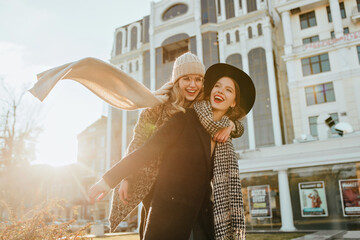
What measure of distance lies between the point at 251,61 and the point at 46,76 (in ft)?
93.1

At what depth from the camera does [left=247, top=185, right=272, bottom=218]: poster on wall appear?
20.6 m

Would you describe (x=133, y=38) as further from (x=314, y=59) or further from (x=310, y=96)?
(x=310, y=96)

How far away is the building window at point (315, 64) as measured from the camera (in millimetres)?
24594

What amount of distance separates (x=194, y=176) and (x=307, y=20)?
93.3ft

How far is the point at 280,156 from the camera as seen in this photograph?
65.8ft

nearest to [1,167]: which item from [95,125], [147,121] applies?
[147,121]

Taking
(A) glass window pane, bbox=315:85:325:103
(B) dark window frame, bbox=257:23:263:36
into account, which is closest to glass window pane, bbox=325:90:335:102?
(A) glass window pane, bbox=315:85:325:103

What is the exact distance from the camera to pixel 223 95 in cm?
256

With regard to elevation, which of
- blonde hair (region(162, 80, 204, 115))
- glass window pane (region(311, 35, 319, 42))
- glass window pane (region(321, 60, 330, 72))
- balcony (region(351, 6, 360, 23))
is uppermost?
balcony (region(351, 6, 360, 23))

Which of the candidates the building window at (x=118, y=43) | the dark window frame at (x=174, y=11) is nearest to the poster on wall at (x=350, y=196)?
the dark window frame at (x=174, y=11)

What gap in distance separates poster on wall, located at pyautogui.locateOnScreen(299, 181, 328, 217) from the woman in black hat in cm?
1930

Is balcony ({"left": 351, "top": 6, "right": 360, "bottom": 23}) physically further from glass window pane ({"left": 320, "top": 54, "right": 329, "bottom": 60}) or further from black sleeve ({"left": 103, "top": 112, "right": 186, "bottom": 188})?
black sleeve ({"left": 103, "top": 112, "right": 186, "bottom": 188})

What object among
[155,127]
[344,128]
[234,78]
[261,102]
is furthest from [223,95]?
[261,102]

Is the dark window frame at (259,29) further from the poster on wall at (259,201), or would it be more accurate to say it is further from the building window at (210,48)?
the poster on wall at (259,201)
